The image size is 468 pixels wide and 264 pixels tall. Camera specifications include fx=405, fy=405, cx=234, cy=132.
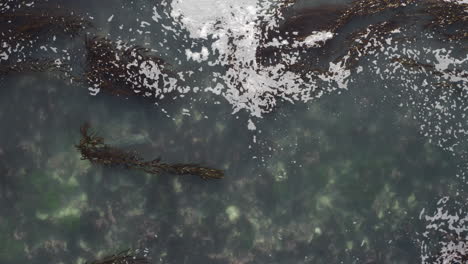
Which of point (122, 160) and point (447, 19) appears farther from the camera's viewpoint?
point (447, 19)

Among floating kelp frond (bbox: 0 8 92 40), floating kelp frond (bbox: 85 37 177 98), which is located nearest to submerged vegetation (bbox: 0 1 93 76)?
floating kelp frond (bbox: 0 8 92 40)

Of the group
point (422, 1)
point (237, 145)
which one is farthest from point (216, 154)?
point (422, 1)

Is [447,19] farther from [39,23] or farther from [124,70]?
[39,23]

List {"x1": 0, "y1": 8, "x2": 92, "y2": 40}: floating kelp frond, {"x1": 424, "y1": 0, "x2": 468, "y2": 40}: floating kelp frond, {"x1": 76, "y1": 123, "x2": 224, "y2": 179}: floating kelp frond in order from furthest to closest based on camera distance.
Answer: {"x1": 424, "y1": 0, "x2": 468, "y2": 40}: floating kelp frond < {"x1": 0, "y1": 8, "x2": 92, "y2": 40}: floating kelp frond < {"x1": 76, "y1": 123, "x2": 224, "y2": 179}: floating kelp frond

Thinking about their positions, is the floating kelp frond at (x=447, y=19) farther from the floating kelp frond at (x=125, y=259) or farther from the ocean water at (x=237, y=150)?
the floating kelp frond at (x=125, y=259)

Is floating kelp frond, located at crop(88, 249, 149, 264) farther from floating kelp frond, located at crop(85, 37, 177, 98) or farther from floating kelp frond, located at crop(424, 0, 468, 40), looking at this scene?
floating kelp frond, located at crop(424, 0, 468, 40)

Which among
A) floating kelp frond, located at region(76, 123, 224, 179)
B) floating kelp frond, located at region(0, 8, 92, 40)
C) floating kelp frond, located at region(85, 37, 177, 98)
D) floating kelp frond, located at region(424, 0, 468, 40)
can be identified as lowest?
floating kelp frond, located at region(76, 123, 224, 179)

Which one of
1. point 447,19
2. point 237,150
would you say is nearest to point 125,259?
point 237,150

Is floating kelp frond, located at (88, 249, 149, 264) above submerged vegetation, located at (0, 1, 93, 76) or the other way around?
the other way around
